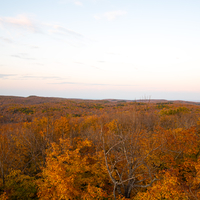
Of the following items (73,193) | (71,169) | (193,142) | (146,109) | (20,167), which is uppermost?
(146,109)

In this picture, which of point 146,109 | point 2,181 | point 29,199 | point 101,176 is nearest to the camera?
point 146,109

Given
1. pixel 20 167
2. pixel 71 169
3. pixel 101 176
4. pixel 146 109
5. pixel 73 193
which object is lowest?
pixel 20 167

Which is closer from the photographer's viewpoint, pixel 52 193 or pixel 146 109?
pixel 146 109

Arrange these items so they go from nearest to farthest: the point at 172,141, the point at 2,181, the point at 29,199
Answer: the point at 29,199
the point at 2,181
the point at 172,141

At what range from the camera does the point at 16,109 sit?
10869 centimetres

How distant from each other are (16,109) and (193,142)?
123381 millimetres

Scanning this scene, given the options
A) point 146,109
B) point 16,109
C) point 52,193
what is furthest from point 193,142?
point 16,109

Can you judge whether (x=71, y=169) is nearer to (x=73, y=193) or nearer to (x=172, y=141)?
(x=73, y=193)

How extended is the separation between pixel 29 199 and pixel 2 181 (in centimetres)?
455

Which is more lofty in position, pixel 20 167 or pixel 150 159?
pixel 150 159

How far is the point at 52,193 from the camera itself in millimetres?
14062

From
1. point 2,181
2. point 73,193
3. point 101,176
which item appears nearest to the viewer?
point 73,193

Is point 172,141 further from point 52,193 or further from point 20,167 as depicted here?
point 20,167

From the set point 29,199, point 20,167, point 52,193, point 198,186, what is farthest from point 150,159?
point 20,167
